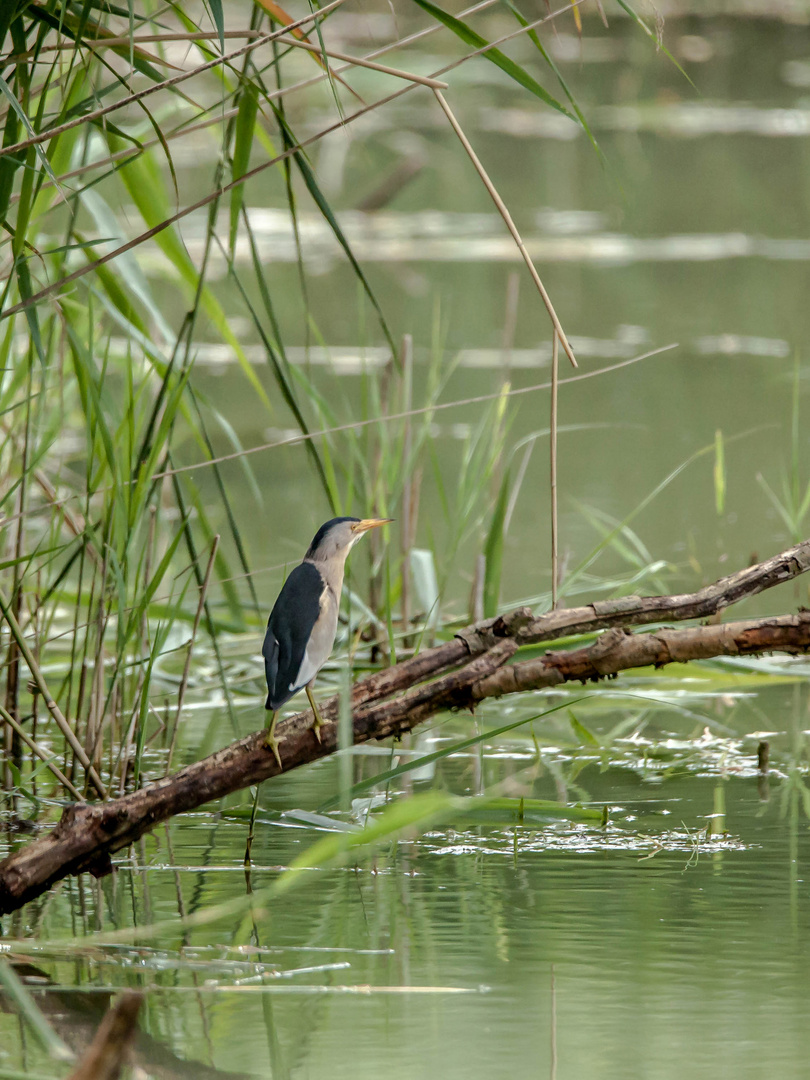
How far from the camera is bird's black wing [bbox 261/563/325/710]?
158 cm

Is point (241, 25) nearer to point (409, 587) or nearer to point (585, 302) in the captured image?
point (585, 302)

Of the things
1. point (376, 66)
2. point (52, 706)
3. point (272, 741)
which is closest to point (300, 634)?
point (272, 741)

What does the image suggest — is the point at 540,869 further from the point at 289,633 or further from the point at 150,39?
the point at 150,39

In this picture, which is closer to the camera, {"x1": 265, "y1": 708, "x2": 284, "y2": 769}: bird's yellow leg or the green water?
the green water

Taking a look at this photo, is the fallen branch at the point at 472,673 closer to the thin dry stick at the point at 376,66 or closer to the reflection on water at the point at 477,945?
the reflection on water at the point at 477,945

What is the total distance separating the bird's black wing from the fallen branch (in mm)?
57

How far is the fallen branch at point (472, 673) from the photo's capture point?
4.82 feet

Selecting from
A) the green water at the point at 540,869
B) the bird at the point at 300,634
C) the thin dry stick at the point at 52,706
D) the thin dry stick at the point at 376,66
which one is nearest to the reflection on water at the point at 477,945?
the green water at the point at 540,869

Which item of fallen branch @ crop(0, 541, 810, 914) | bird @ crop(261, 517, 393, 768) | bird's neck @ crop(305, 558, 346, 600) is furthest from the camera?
bird's neck @ crop(305, 558, 346, 600)

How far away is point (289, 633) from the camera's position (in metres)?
1.62

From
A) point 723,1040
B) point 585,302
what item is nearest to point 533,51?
point 585,302

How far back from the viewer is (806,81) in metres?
10.2

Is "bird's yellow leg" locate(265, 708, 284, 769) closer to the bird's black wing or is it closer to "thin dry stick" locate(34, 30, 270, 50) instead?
the bird's black wing

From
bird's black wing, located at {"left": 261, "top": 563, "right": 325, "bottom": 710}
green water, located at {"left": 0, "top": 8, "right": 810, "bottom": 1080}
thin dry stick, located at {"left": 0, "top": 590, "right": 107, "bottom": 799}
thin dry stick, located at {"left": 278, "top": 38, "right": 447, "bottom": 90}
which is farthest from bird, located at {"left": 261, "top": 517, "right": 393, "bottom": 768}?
thin dry stick, located at {"left": 278, "top": 38, "right": 447, "bottom": 90}
